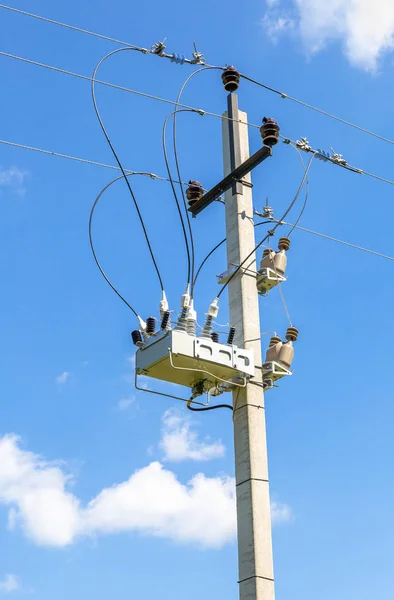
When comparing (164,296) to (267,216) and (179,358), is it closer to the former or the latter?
(179,358)

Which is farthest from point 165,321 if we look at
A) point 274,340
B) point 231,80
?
point 231,80

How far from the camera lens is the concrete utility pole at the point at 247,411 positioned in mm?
10016

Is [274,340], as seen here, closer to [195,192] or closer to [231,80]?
[195,192]

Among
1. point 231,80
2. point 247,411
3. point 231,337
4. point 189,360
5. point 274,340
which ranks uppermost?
point 231,80

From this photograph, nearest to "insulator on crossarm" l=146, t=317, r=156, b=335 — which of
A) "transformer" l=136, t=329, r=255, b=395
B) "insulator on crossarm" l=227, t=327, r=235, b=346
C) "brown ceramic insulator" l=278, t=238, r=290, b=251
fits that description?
"transformer" l=136, t=329, r=255, b=395

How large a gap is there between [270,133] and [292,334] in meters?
2.46

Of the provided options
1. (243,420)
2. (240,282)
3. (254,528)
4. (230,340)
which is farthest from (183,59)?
(254,528)

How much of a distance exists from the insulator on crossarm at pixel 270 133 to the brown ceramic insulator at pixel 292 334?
7.46ft

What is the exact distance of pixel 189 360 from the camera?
1053 centimetres

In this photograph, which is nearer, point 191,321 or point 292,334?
point 191,321

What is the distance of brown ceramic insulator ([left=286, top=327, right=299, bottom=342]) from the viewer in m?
11.9

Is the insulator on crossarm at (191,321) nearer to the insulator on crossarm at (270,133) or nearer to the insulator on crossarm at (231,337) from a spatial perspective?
the insulator on crossarm at (231,337)

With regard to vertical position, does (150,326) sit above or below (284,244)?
below

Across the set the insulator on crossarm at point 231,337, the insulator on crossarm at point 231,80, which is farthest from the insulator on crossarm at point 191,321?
the insulator on crossarm at point 231,80
